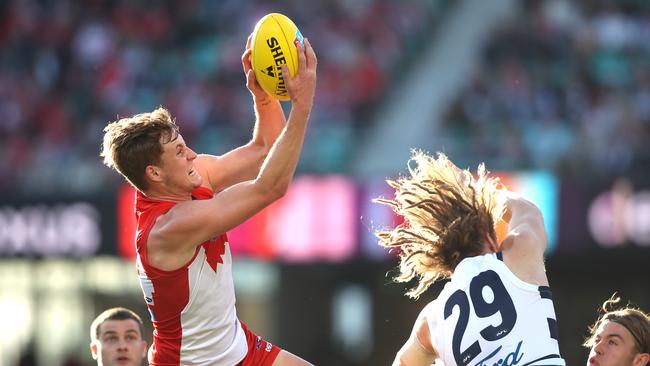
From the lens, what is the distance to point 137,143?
5.31 meters

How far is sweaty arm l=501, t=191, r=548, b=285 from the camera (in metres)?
4.96

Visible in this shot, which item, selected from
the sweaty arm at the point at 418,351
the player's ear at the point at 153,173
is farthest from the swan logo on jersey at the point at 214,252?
the sweaty arm at the point at 418,351

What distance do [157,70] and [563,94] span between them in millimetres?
5967

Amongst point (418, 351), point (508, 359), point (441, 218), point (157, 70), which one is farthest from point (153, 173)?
point (157, 70)

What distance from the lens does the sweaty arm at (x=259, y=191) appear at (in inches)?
202

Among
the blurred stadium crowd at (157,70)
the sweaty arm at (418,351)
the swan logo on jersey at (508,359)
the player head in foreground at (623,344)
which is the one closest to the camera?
the swan logo on jersey at (508,359)

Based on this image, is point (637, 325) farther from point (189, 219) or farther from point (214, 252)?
point (189, 219)

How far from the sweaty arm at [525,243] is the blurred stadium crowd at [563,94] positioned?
26.8 ft

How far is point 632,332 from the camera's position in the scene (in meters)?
5.78

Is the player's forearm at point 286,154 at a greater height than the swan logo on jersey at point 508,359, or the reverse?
the player's forearm at point 286,154

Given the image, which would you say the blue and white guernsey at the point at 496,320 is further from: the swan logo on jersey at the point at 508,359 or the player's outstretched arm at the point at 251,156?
the player's outstretched arm at the point at 251,156

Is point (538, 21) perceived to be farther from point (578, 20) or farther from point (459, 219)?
point (459, 219)

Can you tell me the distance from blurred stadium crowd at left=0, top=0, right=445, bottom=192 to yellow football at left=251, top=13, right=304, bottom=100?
9045 millimetres

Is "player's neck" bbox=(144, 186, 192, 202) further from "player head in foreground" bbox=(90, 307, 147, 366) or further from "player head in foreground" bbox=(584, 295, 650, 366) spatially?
"player head in foreground" bbox=(584, 295, 650, 366)
